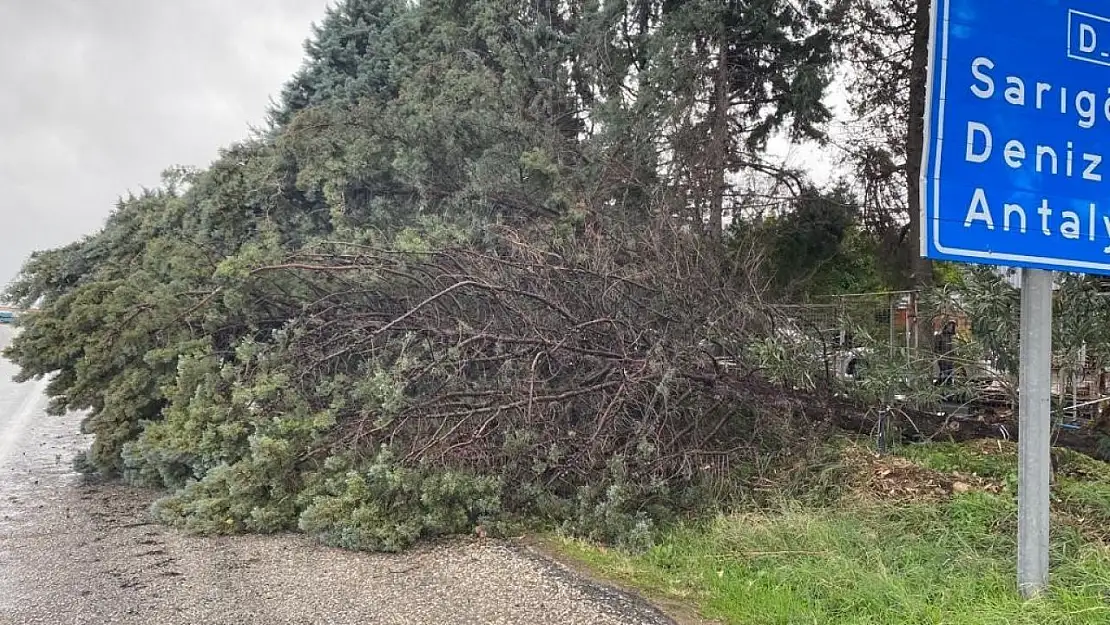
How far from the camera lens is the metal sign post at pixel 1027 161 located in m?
3.36

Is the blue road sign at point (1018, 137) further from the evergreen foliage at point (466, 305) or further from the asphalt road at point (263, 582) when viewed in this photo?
the evergreen foliage at point (466, 305)

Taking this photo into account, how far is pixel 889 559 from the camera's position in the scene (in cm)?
423

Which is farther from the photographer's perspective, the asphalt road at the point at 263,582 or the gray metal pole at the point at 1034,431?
the asphalt road at the point at 263,582

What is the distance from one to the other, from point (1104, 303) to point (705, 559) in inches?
135

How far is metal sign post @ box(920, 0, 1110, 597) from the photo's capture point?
3.36 metres

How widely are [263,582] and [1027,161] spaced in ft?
15.2

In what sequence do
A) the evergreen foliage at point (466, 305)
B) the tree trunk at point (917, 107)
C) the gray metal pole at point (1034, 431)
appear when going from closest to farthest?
the gray metal pole at point (1034, 431) < the evergreen foliage at point (466, 305) < the tree trunk at point (917, 107)

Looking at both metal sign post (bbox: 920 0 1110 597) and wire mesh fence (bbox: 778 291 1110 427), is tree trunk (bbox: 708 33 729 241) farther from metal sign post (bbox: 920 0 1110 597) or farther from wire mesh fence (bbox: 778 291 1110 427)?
metal sign post (bbox: 920 0 1110 597)

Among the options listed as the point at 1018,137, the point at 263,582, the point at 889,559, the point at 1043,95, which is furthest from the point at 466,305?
the point at 1043,95

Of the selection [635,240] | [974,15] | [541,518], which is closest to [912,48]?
[635,240]

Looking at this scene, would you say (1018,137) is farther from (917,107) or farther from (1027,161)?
(917,107)

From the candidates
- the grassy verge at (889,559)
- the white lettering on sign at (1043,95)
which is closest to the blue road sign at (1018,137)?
the white lettering on sign at (1043,95)

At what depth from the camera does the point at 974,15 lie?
11.3ft

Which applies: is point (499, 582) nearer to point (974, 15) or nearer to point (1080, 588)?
point (1080, 588)
